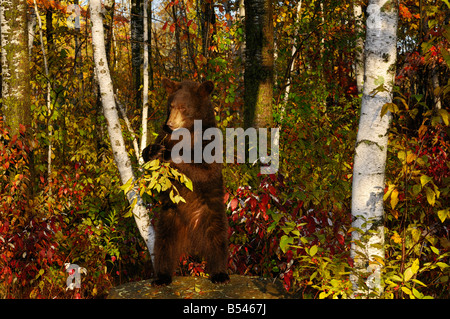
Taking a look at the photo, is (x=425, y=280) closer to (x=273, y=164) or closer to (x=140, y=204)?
(x=273, y=164)

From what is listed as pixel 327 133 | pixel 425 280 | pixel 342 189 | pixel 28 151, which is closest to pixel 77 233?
pixel 28 151

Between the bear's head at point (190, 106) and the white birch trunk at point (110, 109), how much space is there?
0.56 meters

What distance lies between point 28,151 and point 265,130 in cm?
287

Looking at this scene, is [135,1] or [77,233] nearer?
[77,233]

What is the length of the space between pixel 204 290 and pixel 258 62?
309 cm

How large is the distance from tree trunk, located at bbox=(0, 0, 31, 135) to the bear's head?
2109 millimetres

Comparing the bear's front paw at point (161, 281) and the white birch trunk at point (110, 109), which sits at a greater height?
the white birch trunk at point (110, 109)

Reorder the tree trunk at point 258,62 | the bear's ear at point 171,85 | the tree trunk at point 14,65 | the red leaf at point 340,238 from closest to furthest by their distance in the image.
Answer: the red leaf at point 340,238 → the bear's ear at point 171,85 → the tree trunk at point 14,65 → the tree trunk at point 258,62

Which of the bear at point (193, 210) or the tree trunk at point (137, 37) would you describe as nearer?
the bear at point (193, 210)

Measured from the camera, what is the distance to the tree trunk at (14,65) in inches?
218

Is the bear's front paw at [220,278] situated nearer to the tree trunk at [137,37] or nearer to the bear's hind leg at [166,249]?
the bear's hind leg at [166,249]

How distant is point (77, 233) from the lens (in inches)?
219

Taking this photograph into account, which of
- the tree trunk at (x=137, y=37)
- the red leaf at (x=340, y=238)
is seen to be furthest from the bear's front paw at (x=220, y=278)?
the tree trunk at (x=137, y=37)
